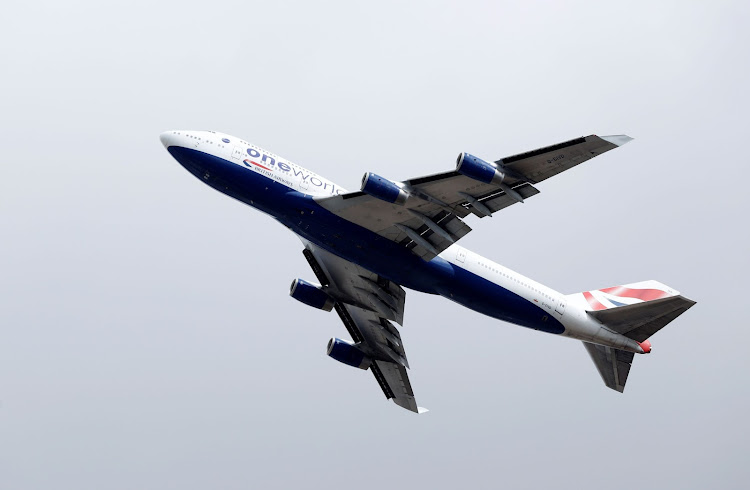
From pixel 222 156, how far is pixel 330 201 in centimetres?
610

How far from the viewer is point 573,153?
40.0 meters

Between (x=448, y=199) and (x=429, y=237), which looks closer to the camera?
(x=448, y=199)

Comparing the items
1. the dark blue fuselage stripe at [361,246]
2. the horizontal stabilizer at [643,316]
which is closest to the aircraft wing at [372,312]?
the dark blue fuselage stripe at [361,246]

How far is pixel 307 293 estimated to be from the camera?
54.9 metres

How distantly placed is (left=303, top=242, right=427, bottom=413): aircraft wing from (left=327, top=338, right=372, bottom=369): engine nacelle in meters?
0.42

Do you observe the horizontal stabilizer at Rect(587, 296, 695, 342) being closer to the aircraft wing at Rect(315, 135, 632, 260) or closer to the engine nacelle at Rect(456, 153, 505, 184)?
the aircraft wing at Rect(315, 135, 632, 260)

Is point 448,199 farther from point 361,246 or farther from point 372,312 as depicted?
point 372,312

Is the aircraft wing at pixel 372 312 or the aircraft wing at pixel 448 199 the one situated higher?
the aircraft wing at pixel 448 199

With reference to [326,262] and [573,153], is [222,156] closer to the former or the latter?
[326,262]

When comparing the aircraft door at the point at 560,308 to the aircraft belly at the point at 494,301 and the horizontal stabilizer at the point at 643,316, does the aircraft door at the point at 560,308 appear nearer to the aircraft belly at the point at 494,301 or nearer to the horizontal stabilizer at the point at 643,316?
the aircraft belly at the point at 494,301

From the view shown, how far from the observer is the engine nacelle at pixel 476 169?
41.2 metres

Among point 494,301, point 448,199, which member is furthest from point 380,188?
point 494,301

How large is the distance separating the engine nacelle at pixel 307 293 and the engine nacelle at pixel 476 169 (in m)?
16.5

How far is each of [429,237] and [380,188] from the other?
5.01 meters
